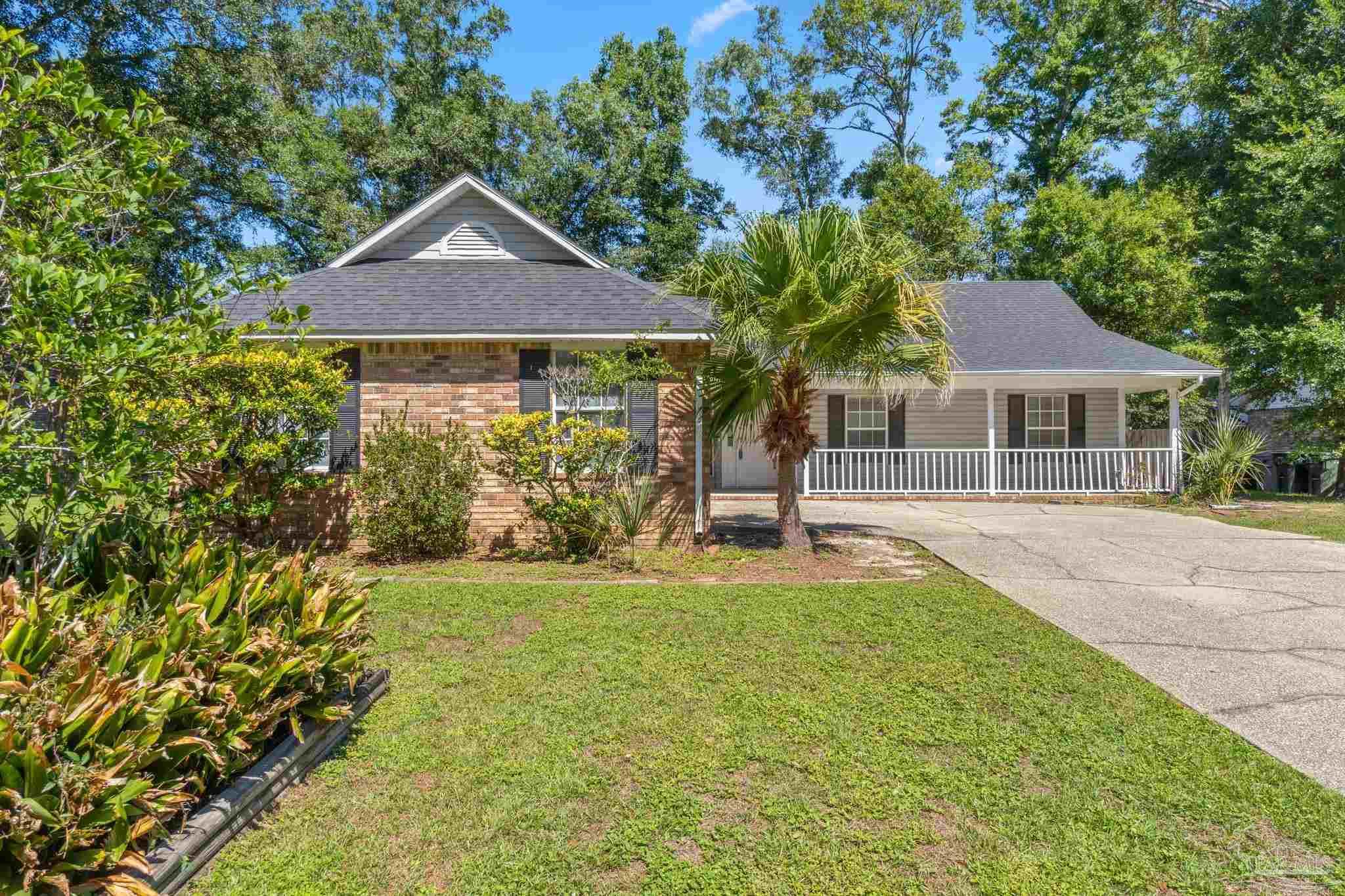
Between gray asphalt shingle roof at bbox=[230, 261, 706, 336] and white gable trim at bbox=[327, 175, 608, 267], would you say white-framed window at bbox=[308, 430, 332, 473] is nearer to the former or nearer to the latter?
gray asphalt shingle roof at bbox=[230, 261, 706, 336]

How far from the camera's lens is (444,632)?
18.3 ft

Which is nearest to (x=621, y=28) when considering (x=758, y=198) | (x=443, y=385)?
(x=758, y=198)

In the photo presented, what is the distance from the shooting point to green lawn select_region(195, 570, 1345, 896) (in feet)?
8.80

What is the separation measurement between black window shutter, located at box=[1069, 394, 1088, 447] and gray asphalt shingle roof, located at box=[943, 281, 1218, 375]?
149 centimetres

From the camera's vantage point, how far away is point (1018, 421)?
17109 millimetres

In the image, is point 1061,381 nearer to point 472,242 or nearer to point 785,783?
point 472,242

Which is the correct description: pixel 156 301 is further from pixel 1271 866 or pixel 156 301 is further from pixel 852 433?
pixel 852 433

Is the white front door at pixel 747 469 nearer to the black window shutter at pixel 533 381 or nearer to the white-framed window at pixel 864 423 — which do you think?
the white-framed window at pixel 864 423

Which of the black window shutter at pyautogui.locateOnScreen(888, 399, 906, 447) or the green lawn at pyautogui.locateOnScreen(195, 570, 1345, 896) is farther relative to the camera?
the black window shutter at pyautogui.locateOnScreen(888, 399, 906, 447)

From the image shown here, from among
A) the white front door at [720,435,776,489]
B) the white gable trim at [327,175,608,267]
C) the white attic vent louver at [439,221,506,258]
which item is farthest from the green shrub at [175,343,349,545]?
the white front door at [720,435,776,489]

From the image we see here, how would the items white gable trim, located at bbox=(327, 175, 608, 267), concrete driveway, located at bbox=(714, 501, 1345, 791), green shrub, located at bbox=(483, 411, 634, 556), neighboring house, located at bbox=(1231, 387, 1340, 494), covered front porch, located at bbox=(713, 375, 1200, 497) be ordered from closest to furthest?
concrete driveway, located at bbox=(714, 501, 1345, 791), green shrub, located at bbox=(483, 411, 634, 556), white gable trim, located at bbox=(327, 175, 608, 267), covered front porch, located at bbox=(713, 375, 1200, 497), neighboring house, located at bbox=(1231, 387, 1340, 494)

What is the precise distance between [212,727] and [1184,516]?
1460 cm

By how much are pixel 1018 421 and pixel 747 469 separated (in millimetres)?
6592

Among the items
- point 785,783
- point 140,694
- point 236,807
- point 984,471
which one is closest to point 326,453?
point 236,807
